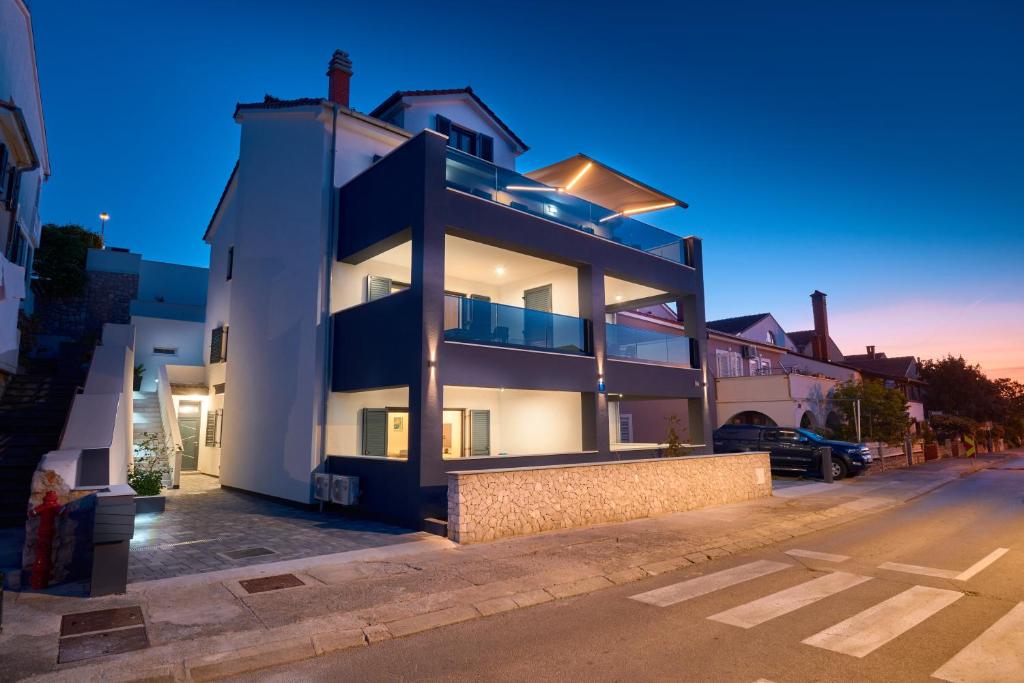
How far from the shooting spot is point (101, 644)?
213 inches

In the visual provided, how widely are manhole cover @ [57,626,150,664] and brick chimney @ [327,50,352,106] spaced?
15.1 m

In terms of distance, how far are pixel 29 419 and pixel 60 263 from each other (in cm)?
1384

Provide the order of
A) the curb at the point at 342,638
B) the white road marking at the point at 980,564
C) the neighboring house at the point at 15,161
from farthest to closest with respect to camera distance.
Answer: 1. the neighboring house at the point at 15,161
2. the white road marking at the point at 980,564
3. the curb at the point at 342,638

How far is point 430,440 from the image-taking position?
1152cm

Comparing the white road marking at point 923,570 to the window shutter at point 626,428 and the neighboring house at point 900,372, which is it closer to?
the window shutter at point 626,428

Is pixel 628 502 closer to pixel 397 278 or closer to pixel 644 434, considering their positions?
A: pixel 397 278

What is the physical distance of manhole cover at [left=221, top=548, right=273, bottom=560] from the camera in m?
9.05

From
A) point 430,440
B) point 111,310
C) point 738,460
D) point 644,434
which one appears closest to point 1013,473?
point 644,434

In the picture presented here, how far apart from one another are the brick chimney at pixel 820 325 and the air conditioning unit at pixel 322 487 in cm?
3915

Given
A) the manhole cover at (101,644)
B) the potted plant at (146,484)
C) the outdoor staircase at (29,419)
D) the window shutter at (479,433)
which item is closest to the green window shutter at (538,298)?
the window shutter at (479,433)

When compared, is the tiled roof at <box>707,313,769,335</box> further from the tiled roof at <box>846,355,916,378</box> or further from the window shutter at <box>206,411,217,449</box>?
the window shutter at <box>206,411,217,449</box>

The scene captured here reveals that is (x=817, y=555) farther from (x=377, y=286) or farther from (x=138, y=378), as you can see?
(x=138, y=378)

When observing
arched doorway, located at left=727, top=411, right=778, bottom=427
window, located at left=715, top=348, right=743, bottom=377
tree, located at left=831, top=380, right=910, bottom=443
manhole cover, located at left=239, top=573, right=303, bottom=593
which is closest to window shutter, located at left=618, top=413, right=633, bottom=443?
arched doorway, located at left=727, top=411, right=778, bottom=427

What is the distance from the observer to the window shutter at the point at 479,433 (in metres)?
17.5
